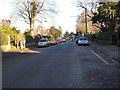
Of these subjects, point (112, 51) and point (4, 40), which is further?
point (4, 40)

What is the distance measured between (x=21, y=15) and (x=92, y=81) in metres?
39.1

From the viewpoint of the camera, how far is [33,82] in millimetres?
7398

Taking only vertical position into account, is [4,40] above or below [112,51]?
above

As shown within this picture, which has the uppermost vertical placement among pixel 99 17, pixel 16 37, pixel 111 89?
pixel 99 17

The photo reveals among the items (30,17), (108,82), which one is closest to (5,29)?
(30,17)

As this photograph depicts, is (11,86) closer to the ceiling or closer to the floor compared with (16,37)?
closer to the floor

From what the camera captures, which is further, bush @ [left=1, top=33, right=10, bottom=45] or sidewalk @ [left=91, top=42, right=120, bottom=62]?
bush @ [left=1, top=33, right=10, bottom=45]

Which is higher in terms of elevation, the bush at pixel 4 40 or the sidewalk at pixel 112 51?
the bush at pixel 4 40

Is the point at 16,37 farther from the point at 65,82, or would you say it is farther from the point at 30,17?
the point at 65,82

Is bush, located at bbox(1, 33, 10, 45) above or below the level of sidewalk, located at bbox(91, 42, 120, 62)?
above

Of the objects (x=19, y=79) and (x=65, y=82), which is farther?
(x=19, y=79)

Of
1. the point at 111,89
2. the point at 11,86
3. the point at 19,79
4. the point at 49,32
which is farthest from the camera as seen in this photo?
the point at 49,32

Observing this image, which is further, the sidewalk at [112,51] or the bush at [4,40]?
the bush at [4,40]

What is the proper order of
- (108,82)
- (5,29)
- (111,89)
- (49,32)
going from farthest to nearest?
1. (49,32)
2. (5,29)
3. (108,82)
4. (111,89)
